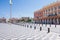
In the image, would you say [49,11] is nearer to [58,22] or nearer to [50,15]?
[50,15]

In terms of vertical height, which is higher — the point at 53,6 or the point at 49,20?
the point at 53,6

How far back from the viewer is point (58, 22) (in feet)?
181

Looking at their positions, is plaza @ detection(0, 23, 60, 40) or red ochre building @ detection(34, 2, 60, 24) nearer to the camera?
plaza @ detection(0, 23, 60, 40)

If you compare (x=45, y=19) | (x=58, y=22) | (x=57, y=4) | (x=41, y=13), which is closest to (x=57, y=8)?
(x=57, y=4)

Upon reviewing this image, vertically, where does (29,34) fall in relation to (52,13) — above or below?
below

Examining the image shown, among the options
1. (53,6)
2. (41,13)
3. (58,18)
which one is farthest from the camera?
(41,13)

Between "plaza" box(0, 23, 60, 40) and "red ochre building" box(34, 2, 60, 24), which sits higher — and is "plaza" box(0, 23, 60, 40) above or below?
below

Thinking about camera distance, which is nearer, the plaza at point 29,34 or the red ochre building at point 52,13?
the plaza at point 29,34

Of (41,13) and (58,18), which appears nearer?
(58,18)

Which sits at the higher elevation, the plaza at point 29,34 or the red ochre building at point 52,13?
the red ochre building at point 52,13

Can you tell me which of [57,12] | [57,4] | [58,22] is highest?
[57,4]

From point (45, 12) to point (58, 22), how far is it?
13.3 metres

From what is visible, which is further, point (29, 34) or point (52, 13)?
point (52, 13)

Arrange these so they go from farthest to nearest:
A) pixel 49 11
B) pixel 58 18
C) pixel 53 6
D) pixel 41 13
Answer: pixel 41 13
pixel 49 11
pixel 53 6
pixel 58 18
